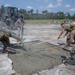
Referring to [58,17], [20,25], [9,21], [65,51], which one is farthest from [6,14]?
[58,17]

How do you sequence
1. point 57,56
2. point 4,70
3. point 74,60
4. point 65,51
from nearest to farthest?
point 4,70
point 74,60
point 57,56
point 65,51

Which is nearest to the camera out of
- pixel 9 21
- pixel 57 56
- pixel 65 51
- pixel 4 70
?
pixel 4 70

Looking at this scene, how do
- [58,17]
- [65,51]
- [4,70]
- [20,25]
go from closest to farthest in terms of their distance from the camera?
[4,70] < [65,51] < [20,25] < [58,17]

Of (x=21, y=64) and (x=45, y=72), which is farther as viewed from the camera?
(x=21, y=64)

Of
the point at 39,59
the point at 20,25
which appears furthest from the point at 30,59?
the point at 20,25

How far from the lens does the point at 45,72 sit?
247 inches

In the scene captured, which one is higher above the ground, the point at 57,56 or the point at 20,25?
the point at 20,25

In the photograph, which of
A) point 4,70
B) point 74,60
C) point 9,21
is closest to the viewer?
point 4,70

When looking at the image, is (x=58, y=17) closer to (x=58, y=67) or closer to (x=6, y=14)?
(x=6, y=14)

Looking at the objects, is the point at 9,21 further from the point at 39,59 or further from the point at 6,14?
the point at 39,59

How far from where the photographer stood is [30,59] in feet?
25.4

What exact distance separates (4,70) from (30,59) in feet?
5.70

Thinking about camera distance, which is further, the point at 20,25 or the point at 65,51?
the point at 20,25

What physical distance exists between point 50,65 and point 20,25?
6816 millimetres
